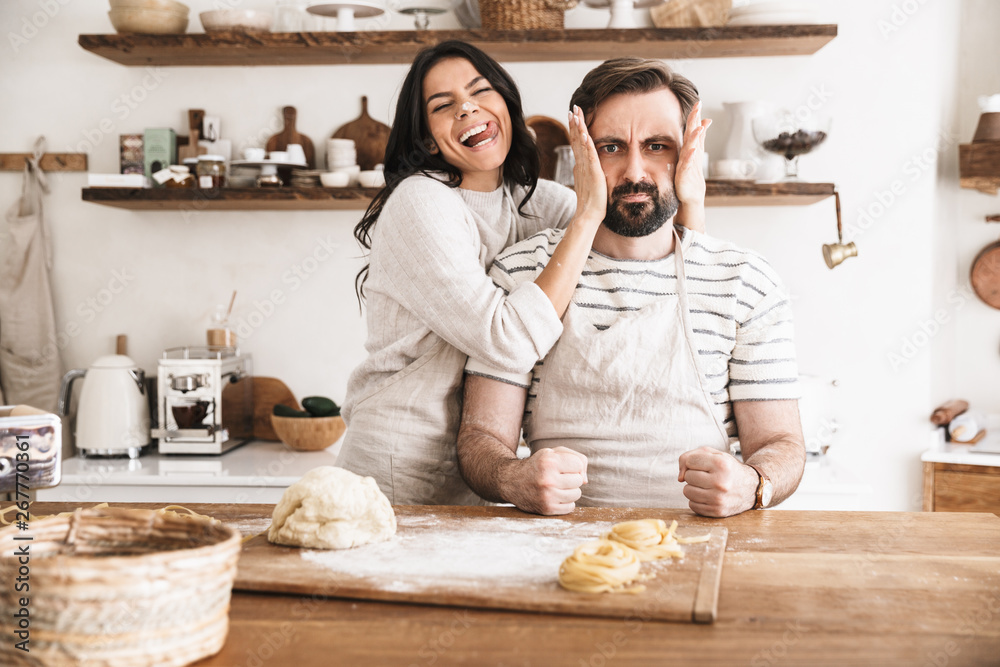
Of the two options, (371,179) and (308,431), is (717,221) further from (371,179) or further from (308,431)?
(308,431)

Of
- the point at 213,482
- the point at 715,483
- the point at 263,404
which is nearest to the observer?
the point at 715,483

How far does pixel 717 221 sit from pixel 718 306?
1.44m

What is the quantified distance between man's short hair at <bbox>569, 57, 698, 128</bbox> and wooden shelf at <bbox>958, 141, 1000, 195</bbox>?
5.08 ft

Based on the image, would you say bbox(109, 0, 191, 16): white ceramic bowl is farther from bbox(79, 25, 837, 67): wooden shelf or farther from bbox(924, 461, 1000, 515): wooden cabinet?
bbox(924, 461, 1000, 515): wooden cabinet

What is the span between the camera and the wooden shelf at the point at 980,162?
2658 millimetres

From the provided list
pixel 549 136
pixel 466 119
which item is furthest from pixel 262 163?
pixel 466 119

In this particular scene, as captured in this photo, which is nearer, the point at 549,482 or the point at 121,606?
the point at 121,606

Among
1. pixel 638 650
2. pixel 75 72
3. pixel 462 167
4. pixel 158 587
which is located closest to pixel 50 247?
pixel 75 72

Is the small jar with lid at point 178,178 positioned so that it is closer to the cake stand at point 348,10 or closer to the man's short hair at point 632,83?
the cake stand at point 348,10

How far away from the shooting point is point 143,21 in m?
2.75

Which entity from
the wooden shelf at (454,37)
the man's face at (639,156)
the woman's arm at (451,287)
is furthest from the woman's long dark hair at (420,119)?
the wooden shelf at (454,37)

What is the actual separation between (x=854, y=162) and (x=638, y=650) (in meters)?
2.52

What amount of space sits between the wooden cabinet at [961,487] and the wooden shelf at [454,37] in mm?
1478

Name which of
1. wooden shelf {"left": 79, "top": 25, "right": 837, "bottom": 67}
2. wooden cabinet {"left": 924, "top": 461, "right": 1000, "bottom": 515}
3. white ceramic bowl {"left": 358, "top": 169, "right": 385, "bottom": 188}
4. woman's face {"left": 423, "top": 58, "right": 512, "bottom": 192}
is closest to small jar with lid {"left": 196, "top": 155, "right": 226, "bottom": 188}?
wooden shelf {"left": 79, "top": 25, "right": 837, "bottom": 67}
